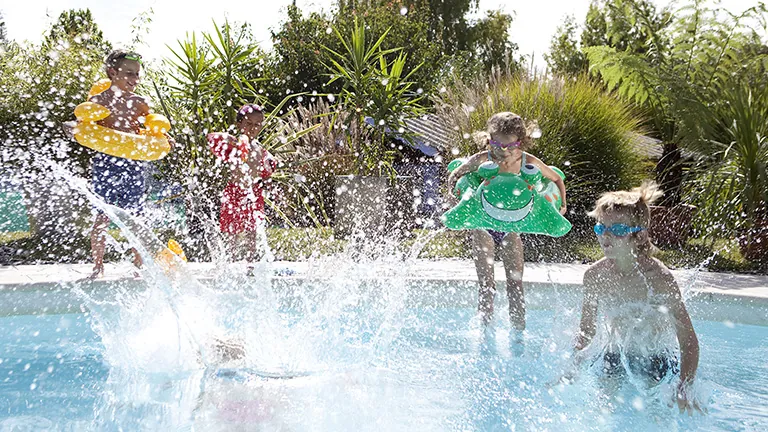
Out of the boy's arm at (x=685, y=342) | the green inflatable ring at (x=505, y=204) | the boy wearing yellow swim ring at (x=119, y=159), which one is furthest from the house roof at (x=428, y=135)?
the boy's arm at (x=685, y=342)

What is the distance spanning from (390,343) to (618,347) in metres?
1.26

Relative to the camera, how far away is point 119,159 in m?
5.02

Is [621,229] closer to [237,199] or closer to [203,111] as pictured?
[237,199]

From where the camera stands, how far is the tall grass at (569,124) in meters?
8.66

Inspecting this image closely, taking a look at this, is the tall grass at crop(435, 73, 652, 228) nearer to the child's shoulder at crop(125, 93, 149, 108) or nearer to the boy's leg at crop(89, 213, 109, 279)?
the child's shoulder at crop(125, 93, 149, 108)

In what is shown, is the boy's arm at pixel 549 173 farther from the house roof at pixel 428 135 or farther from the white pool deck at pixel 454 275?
the house roof at pixel 428 135

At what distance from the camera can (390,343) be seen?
3719 millimetres

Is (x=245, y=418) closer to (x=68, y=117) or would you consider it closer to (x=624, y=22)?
(x=68, y=117)

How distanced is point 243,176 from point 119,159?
3.30 ft

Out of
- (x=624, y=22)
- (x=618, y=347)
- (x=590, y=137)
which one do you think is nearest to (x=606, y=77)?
(x=624, y=22)

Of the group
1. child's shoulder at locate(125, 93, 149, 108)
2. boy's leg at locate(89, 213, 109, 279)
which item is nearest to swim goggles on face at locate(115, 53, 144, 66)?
child's shoulder at locate(125, 93, 149, 108)

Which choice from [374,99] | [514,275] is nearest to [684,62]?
[374,99]

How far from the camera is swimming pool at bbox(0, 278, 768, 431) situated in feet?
8.51

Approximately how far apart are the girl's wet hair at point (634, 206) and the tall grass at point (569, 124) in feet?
18.8
